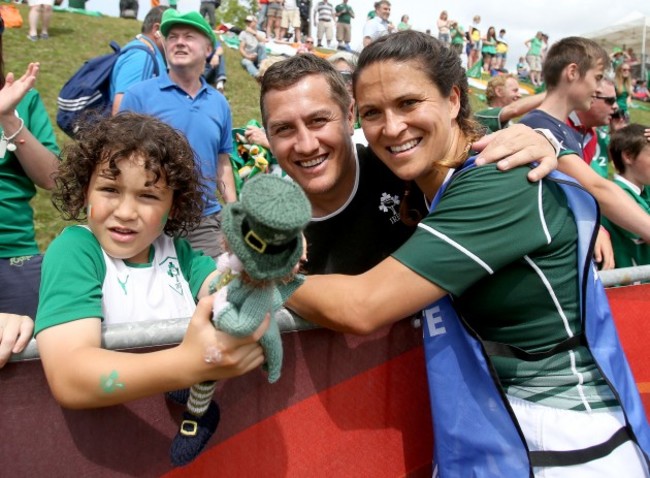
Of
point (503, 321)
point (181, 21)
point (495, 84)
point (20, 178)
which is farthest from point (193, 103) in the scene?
point (495, 84)

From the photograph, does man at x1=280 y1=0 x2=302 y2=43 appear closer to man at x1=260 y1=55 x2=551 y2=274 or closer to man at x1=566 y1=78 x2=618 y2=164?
man at x1=566 y1=78 x2=618 y2=164

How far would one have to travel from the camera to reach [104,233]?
1.59 m

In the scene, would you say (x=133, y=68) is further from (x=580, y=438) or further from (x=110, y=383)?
(x=580, y=438)

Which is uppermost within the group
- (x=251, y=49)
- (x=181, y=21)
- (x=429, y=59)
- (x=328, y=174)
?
(x=181, y=21)

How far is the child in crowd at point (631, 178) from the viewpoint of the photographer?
11.4 feet

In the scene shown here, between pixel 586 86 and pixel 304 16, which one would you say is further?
pixel 304 16

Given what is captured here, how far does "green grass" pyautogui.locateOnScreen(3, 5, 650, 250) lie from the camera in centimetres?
1050

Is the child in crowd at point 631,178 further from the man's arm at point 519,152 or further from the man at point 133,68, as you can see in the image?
the man at point 133,68

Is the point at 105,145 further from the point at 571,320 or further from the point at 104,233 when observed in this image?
the point at 571,320

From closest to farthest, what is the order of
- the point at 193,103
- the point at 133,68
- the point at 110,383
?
the point at 110,383, the point at 193,103, the point at 133,68

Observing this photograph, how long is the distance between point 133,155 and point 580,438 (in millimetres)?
1551

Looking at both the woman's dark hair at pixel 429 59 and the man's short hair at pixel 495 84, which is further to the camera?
the man's short hair at pixel 495 84

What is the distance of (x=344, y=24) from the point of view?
22891 mm

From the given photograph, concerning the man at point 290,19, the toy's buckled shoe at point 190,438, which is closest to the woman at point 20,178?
the toy's buckled shoe at point 190,438
